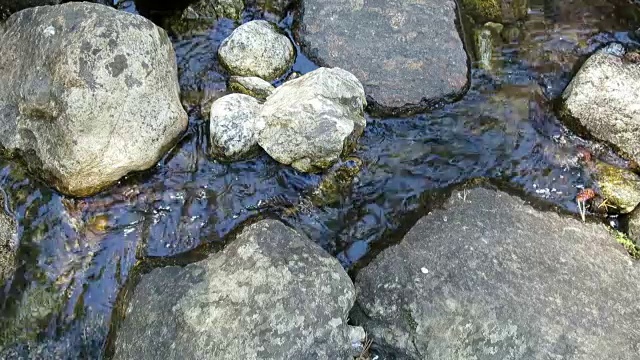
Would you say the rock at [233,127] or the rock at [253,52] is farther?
the rock at [253,52]

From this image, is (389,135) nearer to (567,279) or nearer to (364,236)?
(364,236)

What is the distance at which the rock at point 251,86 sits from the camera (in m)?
4.48

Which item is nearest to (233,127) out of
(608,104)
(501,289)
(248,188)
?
(248,188)

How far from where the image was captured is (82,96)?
3.83 m

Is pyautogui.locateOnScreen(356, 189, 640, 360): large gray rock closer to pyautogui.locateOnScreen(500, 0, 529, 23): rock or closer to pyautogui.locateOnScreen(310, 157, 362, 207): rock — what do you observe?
pyautogui.locateOnScreen(310, 157, 362, 207): rock

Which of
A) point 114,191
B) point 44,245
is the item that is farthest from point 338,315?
point 44,245

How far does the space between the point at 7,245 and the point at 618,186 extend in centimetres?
478

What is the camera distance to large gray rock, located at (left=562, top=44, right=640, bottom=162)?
14.8 feet

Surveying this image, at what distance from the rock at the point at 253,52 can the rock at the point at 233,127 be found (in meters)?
0.45

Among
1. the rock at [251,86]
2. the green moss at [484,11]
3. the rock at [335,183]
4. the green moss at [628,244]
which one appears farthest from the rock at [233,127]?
the green moss at [628,244]

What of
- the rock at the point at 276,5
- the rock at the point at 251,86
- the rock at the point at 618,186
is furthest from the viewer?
the rock at the point at 276,5

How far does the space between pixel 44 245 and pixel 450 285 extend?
2.99m

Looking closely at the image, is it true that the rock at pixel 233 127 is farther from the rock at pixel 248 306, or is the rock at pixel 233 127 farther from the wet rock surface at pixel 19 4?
the wet rock surface at pixel 19 4

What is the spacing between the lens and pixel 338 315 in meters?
3.54
